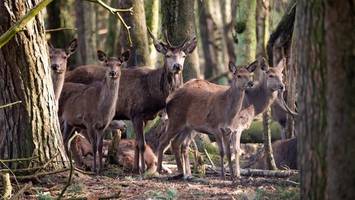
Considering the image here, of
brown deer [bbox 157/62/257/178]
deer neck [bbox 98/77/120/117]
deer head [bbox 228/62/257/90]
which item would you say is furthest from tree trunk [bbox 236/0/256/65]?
deer neck [bbox 98/77/120/117]

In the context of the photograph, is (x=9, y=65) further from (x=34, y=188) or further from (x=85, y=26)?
(x=85, y=26)

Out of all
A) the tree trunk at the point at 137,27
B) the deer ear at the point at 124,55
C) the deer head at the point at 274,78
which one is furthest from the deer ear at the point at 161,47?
the deer head at the point at 274,78

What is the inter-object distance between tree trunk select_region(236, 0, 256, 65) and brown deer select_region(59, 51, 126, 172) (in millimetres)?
4889

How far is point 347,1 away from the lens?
7.11m

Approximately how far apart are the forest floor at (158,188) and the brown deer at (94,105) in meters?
1.51

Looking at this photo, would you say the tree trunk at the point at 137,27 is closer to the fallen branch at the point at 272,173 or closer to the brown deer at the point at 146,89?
the brown deer at the point at 146,89

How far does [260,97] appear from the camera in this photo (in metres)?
15.0

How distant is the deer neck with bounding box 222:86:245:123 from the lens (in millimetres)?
13484

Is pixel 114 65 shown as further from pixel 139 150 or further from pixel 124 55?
pixel 139 150

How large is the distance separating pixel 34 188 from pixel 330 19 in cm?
473

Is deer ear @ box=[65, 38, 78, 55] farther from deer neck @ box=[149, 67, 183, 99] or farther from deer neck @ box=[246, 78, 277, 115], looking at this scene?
deer neck @ box=[246, 78, 277, 115]

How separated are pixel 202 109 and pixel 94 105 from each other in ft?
5.80

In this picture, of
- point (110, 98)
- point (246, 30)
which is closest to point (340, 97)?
point (110, 98)

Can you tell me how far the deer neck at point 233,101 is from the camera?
1348 cm
